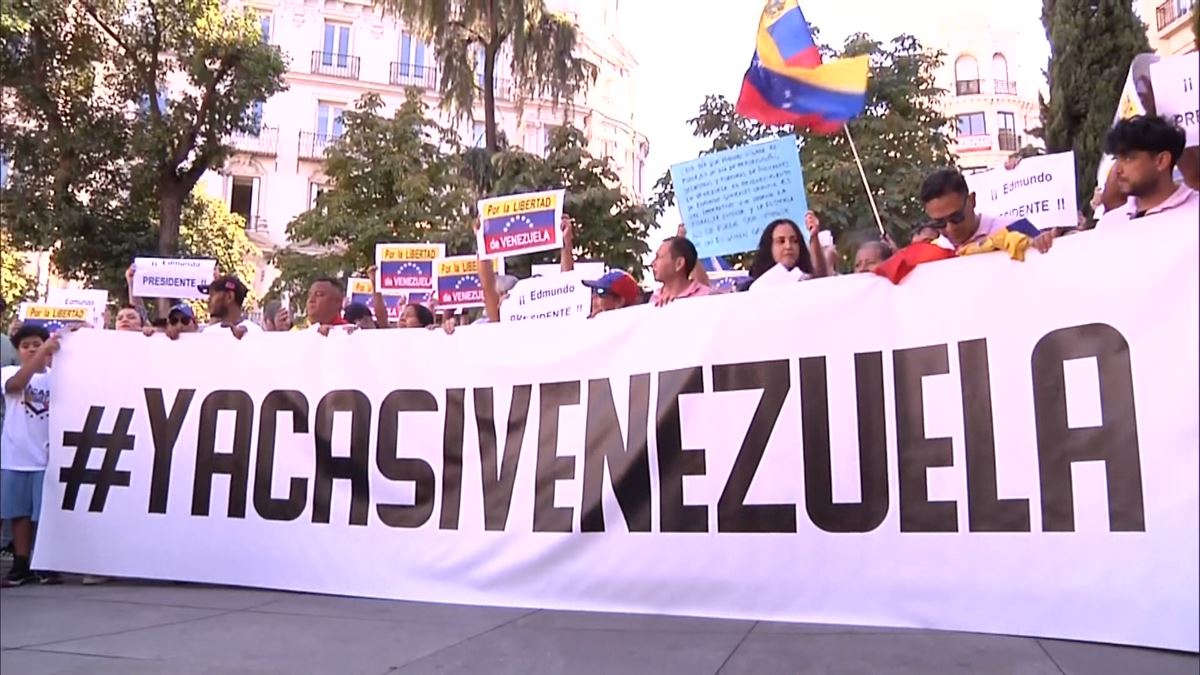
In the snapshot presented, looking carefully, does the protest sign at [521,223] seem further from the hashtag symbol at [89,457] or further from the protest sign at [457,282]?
the hashtag symbol at [89,457]

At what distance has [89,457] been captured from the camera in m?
5.69

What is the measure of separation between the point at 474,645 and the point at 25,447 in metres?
3.56

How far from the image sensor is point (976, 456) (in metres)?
3.69

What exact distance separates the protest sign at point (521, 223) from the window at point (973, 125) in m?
43.8

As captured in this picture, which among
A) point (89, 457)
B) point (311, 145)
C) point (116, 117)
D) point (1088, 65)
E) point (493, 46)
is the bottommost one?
point (89, 457)

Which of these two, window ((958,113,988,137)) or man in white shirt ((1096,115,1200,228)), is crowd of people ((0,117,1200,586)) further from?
window ((958,113,988,137))

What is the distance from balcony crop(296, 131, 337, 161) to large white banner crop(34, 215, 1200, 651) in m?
35.1

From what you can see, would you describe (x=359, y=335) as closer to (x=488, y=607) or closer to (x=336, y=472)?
(x=336, y=472)

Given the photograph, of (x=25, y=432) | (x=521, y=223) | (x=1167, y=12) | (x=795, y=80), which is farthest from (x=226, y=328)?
(x=1167, y=12)

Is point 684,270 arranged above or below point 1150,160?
below

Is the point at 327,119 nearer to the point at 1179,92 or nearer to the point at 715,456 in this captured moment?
the point at 715,456

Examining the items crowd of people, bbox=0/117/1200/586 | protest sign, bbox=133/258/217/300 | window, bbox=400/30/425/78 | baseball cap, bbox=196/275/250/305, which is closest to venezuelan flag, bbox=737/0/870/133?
crowd of people, bbox=0/117/1200/586

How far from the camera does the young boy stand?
5.76 meters

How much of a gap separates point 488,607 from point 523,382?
1.13 metres
